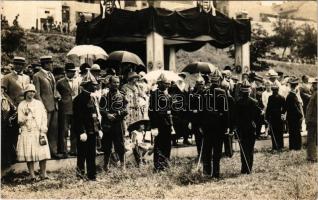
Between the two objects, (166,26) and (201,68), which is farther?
(166,26)

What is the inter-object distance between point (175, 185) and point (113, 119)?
6.31ft

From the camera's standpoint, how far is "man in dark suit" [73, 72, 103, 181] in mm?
8844

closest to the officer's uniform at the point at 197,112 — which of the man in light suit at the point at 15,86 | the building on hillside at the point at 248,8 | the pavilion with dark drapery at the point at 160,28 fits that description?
the man in light suit at the point at 15,86

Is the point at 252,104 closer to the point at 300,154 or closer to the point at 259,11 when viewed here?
the point at 300,154

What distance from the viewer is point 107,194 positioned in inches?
316

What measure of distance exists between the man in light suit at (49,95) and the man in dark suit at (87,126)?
1.21m

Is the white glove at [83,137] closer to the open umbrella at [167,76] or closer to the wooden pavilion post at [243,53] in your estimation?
the open umbrella at [167,76]

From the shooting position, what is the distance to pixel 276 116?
13398 mm

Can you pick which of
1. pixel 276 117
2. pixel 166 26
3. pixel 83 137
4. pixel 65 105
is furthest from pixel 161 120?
pixel 166 26

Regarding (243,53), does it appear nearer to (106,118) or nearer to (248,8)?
(106,118)

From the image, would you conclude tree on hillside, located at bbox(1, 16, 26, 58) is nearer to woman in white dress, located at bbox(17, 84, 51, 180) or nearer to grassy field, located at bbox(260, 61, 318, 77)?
woman in white dress, located at bbox(17, 84, 51, 180)

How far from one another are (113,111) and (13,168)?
2.12 meters

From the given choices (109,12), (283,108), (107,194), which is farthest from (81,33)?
(107,194)

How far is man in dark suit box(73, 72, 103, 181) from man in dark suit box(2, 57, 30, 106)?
1271mm
